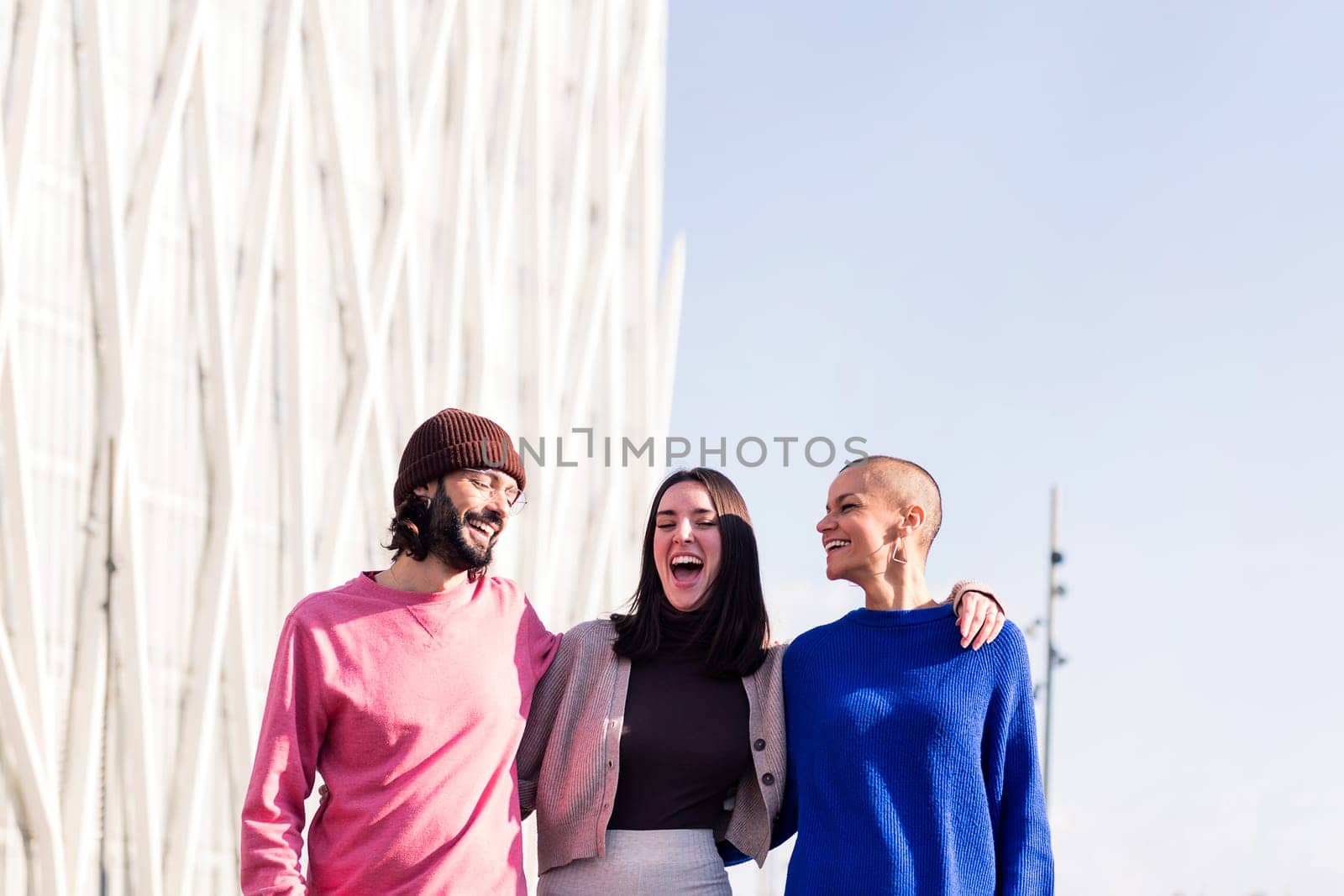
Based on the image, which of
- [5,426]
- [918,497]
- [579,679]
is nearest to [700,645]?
[579,679]

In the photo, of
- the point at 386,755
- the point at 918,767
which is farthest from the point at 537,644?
the point at 918,767

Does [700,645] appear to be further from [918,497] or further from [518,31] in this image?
[518,31]

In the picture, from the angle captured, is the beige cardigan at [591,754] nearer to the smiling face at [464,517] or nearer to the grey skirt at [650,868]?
the grey skirt at [650,868]

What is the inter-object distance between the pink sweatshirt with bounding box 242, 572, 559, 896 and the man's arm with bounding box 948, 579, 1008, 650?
1527 millimetres

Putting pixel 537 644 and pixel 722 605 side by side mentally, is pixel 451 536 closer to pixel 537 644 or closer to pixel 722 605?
pixel 537 644

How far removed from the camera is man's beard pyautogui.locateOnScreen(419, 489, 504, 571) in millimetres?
4672

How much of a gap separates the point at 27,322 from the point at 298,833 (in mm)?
13644

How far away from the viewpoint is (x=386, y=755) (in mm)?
4418

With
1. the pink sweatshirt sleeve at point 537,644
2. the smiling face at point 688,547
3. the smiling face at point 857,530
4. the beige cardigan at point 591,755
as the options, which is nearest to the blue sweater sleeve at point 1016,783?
the smiling face at point 857,530

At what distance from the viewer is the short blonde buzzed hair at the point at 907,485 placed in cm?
514

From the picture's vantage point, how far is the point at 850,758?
4.74 meters

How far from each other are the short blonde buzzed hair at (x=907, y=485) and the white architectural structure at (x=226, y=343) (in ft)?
43.1

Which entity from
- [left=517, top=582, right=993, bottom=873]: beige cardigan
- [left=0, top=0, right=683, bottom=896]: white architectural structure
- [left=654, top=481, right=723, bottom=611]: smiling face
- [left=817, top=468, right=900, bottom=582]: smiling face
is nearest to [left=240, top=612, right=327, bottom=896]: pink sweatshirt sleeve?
[left=517, top=582, right=993, bottom=873]: beige cardigan

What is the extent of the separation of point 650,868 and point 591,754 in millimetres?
426
